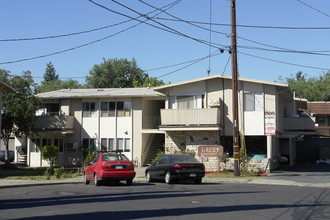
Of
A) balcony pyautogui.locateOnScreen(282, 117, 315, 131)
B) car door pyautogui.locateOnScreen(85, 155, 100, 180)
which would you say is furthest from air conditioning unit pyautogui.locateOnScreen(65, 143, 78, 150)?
balcony pyautogui.locateOnScreen(282, 117, 315, 131)

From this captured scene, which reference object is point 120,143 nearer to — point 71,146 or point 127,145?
point 127,145

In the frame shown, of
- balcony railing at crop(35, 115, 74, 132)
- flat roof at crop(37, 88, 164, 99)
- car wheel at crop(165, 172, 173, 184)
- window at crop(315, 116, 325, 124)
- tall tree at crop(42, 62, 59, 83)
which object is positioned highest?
tall tree at crop(42, 62, 59, 83)

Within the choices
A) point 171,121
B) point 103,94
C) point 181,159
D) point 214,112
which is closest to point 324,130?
point 214,112

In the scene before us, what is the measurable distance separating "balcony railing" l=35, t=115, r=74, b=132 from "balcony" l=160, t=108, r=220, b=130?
8857 millimetres

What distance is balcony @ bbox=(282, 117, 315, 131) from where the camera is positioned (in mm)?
34875

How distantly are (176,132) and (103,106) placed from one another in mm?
7651

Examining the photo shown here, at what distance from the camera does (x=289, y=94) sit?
33781mm

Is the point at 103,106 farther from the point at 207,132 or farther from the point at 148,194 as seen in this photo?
the point at 148,194

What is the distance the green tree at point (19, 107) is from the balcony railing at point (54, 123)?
1.60m

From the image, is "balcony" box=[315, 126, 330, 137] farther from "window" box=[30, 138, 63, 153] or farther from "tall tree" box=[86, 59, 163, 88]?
"tall tree" box=[86, 59, 163, 88]

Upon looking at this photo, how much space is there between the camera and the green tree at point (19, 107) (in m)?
33.4

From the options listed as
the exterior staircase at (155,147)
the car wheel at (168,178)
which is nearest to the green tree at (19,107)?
the exterior staircase at (155,147)

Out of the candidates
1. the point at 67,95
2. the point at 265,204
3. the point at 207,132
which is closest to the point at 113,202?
the point at 265,204

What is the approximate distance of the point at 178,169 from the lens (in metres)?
20.5
